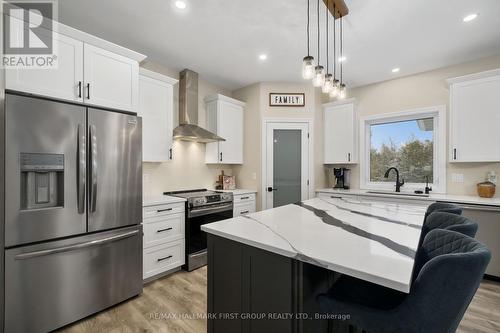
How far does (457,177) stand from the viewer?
3238 mm

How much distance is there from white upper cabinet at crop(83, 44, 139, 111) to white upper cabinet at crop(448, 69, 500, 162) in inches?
159

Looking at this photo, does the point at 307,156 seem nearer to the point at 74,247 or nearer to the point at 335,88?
the point at 335,88

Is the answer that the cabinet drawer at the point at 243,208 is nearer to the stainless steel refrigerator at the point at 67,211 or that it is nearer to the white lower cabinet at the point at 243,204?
the white lower cabinet at the point at 243,204

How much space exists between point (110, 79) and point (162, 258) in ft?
6.65

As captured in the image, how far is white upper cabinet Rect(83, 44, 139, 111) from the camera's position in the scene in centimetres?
207

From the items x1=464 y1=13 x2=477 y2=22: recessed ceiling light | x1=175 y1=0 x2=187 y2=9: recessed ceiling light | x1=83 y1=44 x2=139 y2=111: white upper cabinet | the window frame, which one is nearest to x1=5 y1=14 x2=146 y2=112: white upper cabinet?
x1=83 y1=44 x2=139 y2=111: white upper cabinet

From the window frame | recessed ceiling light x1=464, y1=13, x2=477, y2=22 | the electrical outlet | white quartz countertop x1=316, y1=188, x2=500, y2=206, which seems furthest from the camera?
the window frame

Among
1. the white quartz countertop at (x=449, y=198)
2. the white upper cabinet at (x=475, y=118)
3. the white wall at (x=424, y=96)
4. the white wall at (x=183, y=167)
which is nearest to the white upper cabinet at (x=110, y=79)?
the white wall at (x=183, y=167)

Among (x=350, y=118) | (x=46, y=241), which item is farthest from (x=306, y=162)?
(x=46, y=241)

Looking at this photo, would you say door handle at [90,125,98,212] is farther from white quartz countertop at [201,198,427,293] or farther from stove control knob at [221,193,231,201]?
stove control knob at [221,193,231,201]

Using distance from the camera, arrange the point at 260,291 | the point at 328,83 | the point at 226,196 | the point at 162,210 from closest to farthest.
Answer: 1. the point at 260,291
2. the point at 328,83
3. the point at 162,210
4. the point at 226,196

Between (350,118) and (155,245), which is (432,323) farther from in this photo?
(350,118)

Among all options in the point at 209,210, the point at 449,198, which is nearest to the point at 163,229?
the point at 209,210

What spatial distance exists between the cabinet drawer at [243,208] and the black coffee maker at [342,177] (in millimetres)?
1592
